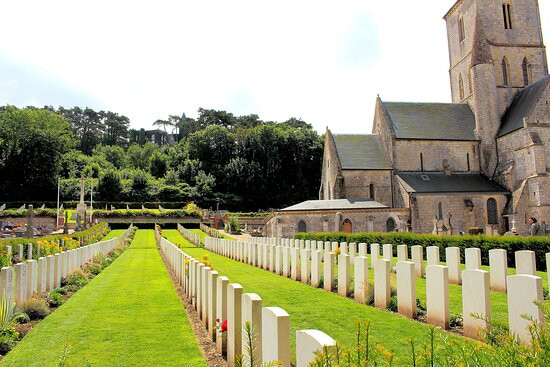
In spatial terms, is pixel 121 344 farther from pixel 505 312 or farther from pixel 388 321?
pixel 505 312

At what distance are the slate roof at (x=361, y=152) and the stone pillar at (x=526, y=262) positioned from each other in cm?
3195

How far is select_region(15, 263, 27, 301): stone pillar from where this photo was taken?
8.24m

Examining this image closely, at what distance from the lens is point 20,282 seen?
8.40 m

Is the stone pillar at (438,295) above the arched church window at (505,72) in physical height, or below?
below

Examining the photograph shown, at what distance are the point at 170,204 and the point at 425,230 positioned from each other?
131ft

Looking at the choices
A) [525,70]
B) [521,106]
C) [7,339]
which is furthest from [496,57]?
[7,339]

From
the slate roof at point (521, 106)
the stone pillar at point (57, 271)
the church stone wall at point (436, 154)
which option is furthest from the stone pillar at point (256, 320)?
the slate roof at point (521, 106)

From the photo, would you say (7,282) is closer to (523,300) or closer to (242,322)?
(242,322)

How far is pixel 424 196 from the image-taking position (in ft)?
124

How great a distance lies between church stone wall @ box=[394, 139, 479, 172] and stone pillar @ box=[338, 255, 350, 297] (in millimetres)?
33601

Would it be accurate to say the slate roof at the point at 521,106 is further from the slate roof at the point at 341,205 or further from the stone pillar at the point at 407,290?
the stone pillar at the point at 407,290

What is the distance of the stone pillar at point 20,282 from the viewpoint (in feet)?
27.0

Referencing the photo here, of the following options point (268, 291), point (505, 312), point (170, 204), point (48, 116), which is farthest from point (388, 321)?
point (48, 116)

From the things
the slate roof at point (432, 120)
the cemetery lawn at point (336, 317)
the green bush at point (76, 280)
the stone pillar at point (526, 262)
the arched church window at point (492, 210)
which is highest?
the slate roof at point (432, 120)
